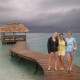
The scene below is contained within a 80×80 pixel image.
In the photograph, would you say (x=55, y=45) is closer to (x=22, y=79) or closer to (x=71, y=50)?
(x=71, y=50)

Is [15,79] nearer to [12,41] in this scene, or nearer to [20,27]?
[12,41]

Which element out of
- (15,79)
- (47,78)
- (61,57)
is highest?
(61,57)

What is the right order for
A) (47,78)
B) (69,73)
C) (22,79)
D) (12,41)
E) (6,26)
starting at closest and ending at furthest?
(47,78), (69,73), (22,79), (12,41), (6,26)

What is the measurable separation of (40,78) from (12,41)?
3268cm

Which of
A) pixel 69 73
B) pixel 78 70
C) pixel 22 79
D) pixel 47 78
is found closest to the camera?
pixel 47 78

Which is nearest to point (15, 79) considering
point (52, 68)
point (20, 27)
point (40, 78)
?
point (40, 78)

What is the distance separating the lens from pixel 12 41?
45.8m

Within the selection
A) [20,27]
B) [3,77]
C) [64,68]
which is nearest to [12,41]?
[20,27]

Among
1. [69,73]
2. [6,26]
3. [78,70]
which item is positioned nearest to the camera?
[69,73]

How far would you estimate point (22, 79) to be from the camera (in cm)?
1351

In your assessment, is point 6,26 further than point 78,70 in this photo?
Yes

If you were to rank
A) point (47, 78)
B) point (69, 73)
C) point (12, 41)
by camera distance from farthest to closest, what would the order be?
point (12, 41)
point (69, 73)
point (47, 78)

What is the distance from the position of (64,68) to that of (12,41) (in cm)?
3491

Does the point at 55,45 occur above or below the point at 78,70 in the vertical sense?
above
